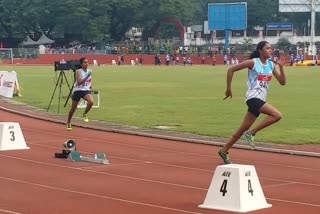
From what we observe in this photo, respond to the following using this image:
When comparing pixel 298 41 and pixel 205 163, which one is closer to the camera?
pixel 205 163

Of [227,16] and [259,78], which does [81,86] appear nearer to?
[259,78]

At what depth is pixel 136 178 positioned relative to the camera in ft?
35.8

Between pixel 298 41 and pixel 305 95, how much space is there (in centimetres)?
8356

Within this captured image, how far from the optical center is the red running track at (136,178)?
29.1ft

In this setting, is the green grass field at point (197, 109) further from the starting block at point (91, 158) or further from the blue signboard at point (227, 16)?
the blue signboard at point (227, 16)

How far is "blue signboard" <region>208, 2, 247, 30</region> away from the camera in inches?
3800

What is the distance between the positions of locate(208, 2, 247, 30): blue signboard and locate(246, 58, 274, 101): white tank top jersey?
85195mm

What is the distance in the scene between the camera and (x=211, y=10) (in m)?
98.0

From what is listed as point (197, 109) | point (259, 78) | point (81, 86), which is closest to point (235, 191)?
point (259, 78)

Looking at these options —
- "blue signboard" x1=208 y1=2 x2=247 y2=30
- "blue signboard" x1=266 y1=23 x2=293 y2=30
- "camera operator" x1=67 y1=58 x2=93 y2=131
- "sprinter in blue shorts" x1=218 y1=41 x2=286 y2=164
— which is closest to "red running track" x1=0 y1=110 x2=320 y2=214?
"sprinter in blue shorts" x1=218 y1=41 x2=286 y2=164

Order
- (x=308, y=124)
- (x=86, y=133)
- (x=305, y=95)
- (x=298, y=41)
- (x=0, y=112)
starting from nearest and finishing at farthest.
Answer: (x=86, y=133), (x=308, y=124), (x=0, y=112), (x=305, y=95), (x=298, y=41)

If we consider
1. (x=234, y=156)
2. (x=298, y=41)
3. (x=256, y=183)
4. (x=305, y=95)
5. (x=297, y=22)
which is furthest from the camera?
(x=297, y=22)

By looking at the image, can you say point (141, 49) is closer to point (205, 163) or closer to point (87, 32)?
point (87, 32)

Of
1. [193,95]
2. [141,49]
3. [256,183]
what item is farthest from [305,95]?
[141,49]
